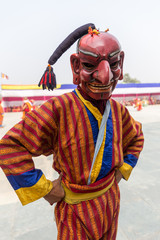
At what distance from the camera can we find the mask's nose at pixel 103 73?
885mm

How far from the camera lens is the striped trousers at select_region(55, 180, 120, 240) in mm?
1028

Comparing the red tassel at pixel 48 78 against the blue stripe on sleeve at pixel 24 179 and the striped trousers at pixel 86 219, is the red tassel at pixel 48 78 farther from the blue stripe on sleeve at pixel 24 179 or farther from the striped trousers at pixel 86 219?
the striped trousers at pixel 86 219

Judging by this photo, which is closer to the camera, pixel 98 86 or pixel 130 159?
pixel 98 86

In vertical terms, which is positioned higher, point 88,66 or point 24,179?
point 88,66

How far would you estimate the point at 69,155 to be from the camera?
997 millimetres

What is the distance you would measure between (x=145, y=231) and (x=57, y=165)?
4.52ft

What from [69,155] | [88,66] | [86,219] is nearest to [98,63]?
[88,66]

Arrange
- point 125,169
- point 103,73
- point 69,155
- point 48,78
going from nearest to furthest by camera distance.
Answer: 1. point 103,73
2. point 69,155
3. point 125,169
4. point 48,78

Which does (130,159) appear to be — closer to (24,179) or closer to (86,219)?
(86,219)

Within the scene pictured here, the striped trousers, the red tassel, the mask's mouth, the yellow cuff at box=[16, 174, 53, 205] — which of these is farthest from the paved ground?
the mask's mouth

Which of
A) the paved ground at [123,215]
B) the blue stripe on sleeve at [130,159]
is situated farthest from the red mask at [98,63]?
the paved ground at [123,215]

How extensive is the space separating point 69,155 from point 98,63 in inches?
19.2

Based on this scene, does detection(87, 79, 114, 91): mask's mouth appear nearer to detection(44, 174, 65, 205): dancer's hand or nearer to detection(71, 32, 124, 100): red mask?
detection(71, 32, 124, 100): red mask

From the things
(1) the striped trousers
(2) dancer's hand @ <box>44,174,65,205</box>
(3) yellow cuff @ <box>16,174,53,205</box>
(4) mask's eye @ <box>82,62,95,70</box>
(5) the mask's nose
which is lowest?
(1) the striped trousers
